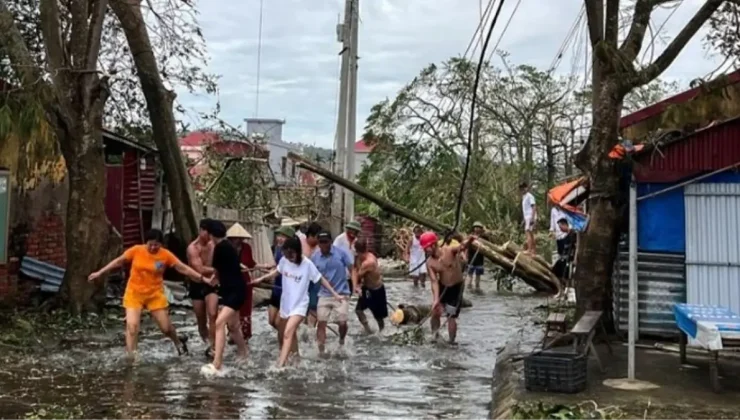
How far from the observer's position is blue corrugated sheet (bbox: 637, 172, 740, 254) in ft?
37.0

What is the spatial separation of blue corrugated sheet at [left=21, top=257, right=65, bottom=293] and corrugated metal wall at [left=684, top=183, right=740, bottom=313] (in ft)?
34.3

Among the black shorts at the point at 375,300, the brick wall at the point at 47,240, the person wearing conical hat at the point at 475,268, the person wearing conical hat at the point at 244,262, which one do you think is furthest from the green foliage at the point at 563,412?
the person wearing conical hat at the point at 475,268

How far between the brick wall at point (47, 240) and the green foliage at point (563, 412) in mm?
11141

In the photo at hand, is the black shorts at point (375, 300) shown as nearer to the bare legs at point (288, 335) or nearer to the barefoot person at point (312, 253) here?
the barefoot person at point (312, 253)

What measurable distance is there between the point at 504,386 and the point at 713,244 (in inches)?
136

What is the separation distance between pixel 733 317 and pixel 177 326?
9.36 meters

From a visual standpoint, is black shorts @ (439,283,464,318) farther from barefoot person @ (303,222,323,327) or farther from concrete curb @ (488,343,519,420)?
barefoot person @ (303,222,323,327)

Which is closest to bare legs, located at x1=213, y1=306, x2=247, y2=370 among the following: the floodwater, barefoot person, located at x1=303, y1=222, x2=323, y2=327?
the floodwater

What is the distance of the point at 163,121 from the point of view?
18.8 meters

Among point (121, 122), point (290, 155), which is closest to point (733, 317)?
point (290, 155)

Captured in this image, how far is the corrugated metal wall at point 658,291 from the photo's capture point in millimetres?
11352

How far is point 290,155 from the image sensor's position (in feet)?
59.0

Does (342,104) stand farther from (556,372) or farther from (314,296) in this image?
(556,372)

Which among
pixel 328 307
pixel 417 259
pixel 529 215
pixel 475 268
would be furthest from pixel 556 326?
pixel 417 259
